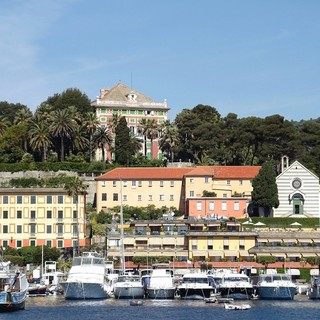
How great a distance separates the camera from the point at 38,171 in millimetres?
137875

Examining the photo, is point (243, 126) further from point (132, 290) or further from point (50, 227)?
point (132, 290)

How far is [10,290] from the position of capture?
281 ft

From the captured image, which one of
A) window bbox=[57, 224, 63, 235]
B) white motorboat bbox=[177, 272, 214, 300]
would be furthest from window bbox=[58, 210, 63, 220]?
white motorboat bbox=[177, 272, 214, 300]

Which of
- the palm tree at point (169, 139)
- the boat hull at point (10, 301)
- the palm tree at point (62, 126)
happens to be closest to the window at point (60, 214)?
the palm tree at point (62, 126)

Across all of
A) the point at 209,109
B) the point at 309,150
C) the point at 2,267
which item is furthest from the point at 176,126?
the point at 2,267

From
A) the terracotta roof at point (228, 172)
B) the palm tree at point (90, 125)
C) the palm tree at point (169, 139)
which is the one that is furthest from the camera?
the palm tree at point (169, 139)

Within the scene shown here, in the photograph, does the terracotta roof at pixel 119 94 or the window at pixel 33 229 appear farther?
the terracotta roof at pixel 119 94

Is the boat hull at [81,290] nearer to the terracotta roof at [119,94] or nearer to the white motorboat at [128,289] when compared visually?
the white motorboat at [128,289]

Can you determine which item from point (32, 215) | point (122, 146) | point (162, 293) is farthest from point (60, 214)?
point (162, 293)

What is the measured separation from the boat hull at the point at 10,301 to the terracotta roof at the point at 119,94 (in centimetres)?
7583

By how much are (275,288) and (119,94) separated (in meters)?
71.8

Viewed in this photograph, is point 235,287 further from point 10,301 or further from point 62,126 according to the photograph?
point 62,126

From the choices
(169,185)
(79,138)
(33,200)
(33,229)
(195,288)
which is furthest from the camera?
(79,138)

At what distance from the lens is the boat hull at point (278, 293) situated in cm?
9656
